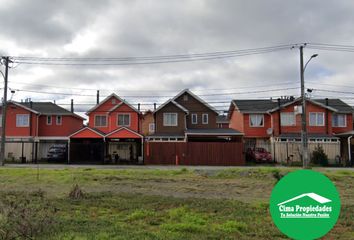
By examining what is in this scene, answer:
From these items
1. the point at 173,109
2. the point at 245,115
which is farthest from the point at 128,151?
the point at 245,115

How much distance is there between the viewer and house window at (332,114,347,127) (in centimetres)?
4719

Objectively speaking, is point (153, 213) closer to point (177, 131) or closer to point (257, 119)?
point (177, 131)

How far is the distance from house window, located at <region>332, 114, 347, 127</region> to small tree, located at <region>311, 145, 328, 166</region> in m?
8.84

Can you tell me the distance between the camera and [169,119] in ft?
148

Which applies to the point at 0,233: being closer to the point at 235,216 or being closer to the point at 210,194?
the point at 235,216

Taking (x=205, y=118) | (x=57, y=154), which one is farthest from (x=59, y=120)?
(x=205, y=118)

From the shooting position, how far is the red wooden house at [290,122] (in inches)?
1703

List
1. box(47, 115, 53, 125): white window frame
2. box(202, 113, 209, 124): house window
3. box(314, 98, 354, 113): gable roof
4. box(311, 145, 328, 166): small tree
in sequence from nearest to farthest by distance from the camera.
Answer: box(311, 145, 328, 166): small tree
box(47, 115, 53, 125): white window frame
box(314, 98, 354, 113): gable roof
box(202, 113, 209, 124): house window

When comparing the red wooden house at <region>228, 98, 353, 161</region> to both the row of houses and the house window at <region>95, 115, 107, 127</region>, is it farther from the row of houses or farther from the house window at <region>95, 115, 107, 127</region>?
the house window at <region>95, 115, 107, 127</region>

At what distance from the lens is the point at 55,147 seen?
133ft

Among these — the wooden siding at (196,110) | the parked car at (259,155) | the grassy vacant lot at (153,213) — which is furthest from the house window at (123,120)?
the grassy vacant lot at (153,213)

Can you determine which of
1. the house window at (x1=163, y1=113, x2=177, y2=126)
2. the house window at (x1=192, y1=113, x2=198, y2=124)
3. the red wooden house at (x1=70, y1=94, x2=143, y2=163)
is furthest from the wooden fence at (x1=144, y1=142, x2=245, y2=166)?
the house window at (x1=192, y1=113, x2=198, y2=124)

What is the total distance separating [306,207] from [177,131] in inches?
1605

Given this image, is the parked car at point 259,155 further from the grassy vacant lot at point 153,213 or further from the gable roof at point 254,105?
the grassy vacant lot at point 153,213
